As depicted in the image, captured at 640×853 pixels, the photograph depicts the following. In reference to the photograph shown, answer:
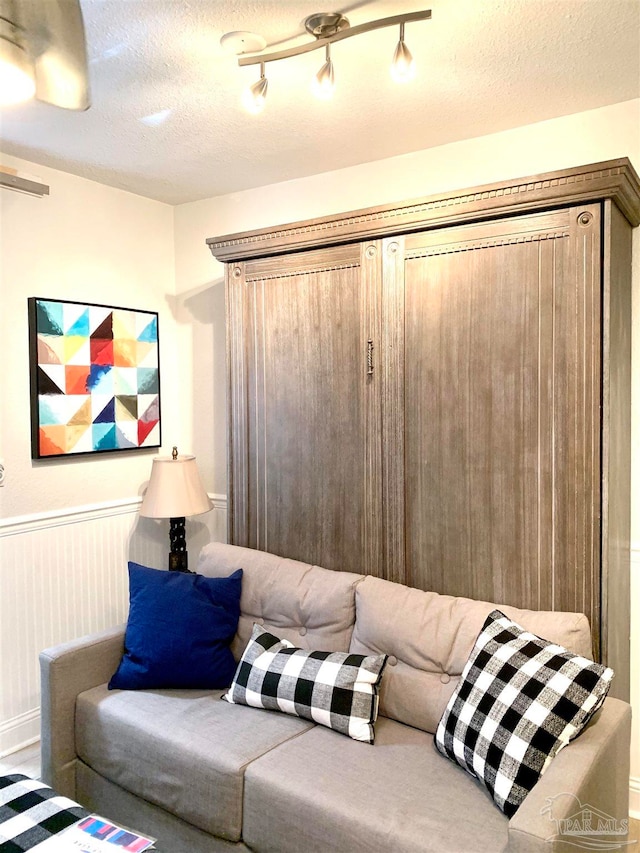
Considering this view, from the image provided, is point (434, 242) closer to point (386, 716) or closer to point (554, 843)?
point (386, 716)

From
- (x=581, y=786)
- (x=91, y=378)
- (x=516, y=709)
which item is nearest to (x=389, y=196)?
(x=91, y=378)

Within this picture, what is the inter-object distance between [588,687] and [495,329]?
115 centimetres

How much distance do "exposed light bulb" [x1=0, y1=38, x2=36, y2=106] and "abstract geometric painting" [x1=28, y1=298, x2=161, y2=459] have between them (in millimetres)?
1899

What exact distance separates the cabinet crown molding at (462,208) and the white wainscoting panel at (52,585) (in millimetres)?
1496

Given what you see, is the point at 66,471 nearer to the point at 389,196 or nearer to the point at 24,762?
the point at 24,762

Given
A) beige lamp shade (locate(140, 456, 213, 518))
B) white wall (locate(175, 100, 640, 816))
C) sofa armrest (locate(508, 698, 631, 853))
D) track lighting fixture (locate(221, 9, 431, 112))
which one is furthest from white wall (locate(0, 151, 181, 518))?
sofa armrest (locate(508, 698, 631, 853))

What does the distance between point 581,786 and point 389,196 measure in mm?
2365

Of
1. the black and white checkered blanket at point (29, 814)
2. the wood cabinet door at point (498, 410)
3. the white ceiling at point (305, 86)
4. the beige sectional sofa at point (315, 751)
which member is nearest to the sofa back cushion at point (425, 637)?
the beige sectional sofa at point (315, 751)

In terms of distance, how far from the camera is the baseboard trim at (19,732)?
2.82 meters

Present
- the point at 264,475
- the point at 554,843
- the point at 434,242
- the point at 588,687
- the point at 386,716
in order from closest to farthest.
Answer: the point at 554,843, the point at 588,687, the point at 386,716, the point at 434,242, the point at 264,475

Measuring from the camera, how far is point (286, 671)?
7.25ft

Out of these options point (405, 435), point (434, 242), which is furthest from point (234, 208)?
Answer: point (405, 435)

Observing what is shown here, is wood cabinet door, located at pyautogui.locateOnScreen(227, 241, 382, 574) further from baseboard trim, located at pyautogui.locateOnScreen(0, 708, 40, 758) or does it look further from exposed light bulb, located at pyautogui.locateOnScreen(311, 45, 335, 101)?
baseboard trim, located at pyautogui.locateOnScreen(0, 708, 40, 758)

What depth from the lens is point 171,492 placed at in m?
3.05
